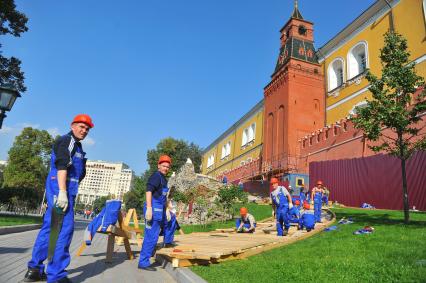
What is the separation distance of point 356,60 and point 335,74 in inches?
112

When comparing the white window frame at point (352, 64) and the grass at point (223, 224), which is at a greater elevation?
the white window frame at point (352, 64)

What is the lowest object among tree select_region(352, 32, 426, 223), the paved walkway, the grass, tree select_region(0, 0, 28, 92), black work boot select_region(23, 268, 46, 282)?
the paved walkway

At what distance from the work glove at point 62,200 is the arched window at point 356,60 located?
26.4m

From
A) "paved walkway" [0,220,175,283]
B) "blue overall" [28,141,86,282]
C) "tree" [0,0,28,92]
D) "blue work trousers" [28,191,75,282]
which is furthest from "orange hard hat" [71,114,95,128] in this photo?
"tree" [0,0,28,92]

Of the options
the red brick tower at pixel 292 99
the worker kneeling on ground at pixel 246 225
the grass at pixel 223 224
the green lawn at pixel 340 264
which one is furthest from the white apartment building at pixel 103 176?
the green lawn at pixel 340 264

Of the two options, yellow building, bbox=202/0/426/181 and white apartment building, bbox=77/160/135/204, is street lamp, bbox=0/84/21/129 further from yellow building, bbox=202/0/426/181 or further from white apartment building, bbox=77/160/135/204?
white apartment building, bbox=77/160/135/204

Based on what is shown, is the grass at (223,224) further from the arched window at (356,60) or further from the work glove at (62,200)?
the arched window at (356,60)

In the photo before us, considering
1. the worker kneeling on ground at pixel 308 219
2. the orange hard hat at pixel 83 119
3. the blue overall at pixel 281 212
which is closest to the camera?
the orange hard hat at pixel 83 119

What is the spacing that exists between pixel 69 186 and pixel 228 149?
50.4 meters

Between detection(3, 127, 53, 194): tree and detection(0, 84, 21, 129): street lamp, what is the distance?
33.9 m

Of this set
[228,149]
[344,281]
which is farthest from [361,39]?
[228,149]

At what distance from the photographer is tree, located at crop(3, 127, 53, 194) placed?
3694 cm

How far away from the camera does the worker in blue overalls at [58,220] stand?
3.80 meters

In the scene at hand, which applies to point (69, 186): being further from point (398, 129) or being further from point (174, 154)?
point (174, 154)
